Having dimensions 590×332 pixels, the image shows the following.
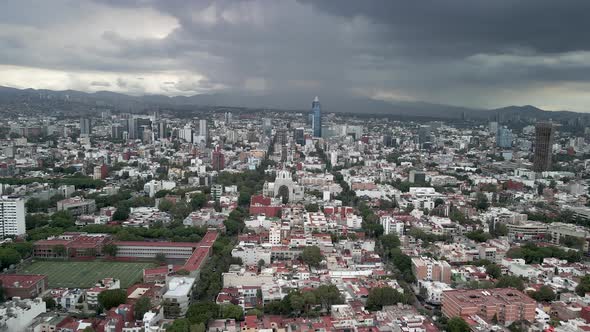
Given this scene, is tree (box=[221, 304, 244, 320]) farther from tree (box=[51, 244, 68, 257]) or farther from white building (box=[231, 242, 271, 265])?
tree (box=[51, 244, 68, 257])

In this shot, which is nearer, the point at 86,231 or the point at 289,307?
the point at 289,307

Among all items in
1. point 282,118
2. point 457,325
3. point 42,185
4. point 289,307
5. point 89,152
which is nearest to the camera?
point 457,325

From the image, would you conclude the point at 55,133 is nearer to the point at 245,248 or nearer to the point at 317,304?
the point at 245,248

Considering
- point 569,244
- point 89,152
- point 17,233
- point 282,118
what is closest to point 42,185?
point 17,233

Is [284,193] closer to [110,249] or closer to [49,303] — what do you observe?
[110,249]

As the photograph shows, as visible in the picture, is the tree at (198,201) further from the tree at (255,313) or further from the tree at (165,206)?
the tree at (255,313)

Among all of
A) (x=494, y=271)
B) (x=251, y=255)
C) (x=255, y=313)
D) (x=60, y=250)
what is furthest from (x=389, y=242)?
(x=60, y=250)

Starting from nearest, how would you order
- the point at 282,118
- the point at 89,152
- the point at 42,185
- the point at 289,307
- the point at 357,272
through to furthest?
the point at 289,307, the point at 357,272, the point at 42,185, the point at 89,152, the point at 282,118
